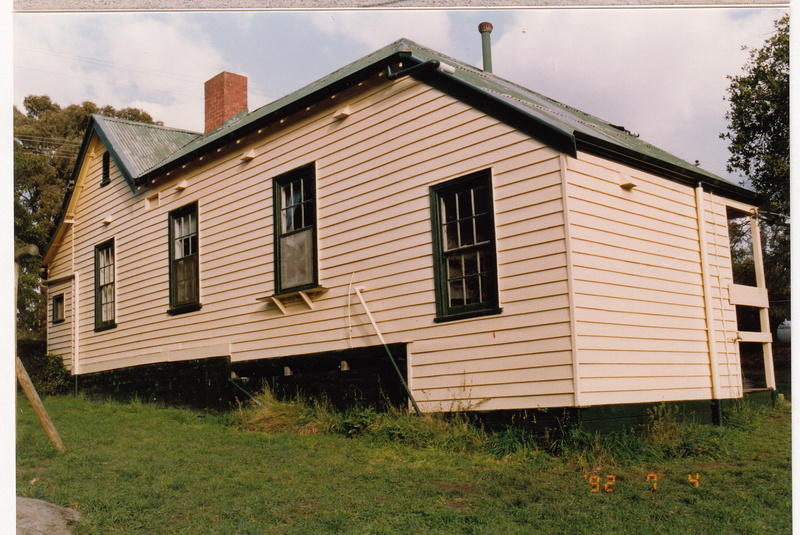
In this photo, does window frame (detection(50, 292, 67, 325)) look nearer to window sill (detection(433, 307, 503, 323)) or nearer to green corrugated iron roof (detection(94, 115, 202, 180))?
green corrugated iron roof (detection(94, 115, 202, 180))

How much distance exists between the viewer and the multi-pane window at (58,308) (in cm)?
1652

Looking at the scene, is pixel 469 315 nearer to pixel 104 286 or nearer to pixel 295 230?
pixel 295 230

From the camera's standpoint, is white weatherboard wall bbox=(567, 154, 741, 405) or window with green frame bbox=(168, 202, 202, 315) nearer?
white weatherboard wall bbox=(567, 154, 741, 405)

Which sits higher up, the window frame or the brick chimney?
the brick chimney

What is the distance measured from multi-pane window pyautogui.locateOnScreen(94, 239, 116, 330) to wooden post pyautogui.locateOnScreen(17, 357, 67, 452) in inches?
284

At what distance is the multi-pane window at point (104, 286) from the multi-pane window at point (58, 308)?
1.95 metres

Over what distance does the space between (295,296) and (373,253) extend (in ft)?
5.88

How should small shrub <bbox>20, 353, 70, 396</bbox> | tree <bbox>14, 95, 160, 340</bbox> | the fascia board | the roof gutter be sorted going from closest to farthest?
the roof gutter < tree <bbox>14, 95, 160, 340</bbox> < small shrub <bbox>20, 353, 70, 396</bbox> < the fascia board

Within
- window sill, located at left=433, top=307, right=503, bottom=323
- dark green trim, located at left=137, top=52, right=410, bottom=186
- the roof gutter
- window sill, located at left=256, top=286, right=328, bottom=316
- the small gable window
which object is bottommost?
window sill, located at left=433, top=307, right=503, bottom=323

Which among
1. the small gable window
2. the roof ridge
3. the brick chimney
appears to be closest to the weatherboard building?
the small gable window

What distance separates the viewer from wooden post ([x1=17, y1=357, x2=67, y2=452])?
738cm

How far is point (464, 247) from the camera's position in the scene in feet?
28.0

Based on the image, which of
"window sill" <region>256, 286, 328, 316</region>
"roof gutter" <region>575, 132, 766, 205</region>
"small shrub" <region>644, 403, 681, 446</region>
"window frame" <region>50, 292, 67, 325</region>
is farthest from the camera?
"window frame" <region>50, 292, 67, 325</region>
